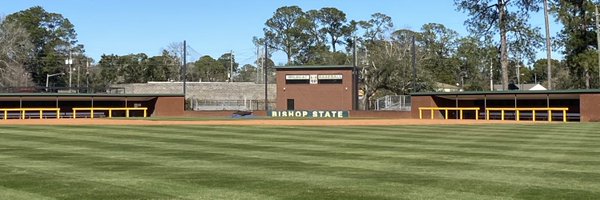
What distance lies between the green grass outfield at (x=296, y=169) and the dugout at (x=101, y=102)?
31.5 metres

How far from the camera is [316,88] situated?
5816 cm

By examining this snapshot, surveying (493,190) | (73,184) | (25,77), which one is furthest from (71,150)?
(25,77)

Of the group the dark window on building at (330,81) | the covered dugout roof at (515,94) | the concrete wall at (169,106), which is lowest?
the concrete wall at (169,106)

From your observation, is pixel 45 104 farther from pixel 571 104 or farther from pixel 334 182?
pixel 334 182

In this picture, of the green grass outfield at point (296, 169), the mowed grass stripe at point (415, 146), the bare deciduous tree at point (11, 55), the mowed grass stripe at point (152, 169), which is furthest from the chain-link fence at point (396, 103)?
the bare deciduous tree at point (11, 55)

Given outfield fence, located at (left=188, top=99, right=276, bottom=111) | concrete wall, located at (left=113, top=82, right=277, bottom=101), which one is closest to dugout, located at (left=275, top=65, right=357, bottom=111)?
outfield fence, located at (left=188, top=99, right=276, bottom=111)

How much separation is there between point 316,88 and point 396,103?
7818 mm

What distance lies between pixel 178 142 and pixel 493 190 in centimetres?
1162

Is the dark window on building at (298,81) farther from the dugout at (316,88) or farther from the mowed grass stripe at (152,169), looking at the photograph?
the mowed grass stripe at (152,169)

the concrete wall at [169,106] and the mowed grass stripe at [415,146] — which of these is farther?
the concrete wall at [169,106]

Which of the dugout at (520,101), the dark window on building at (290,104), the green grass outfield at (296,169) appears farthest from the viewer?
the dark window on building at (290,104)

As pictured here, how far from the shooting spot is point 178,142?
18.6m

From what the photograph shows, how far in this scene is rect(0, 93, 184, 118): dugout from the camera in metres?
49.1

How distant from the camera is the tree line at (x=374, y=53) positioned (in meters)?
58.1
